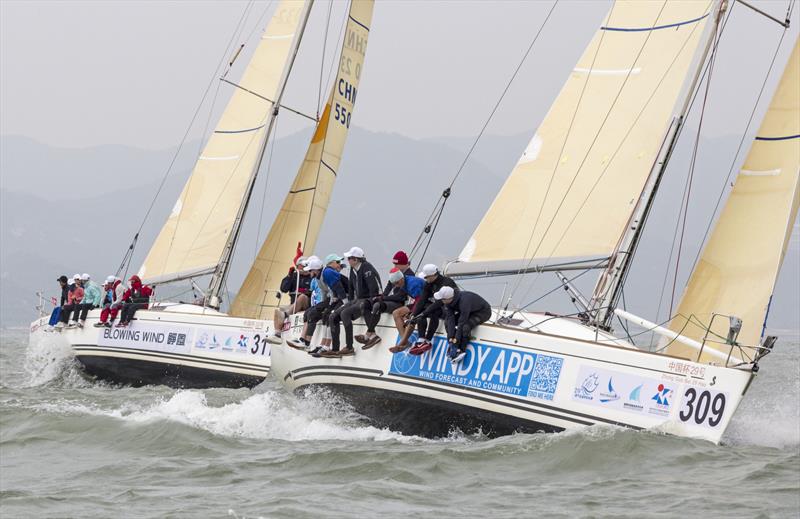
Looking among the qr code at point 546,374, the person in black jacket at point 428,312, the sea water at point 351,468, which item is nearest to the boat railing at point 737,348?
the sea water at point 351,468

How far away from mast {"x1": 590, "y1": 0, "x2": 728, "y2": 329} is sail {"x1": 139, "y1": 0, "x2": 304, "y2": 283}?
1039 cm

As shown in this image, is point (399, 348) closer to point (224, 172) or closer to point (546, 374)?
point (546, 374)

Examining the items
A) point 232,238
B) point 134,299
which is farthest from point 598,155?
point 232,238

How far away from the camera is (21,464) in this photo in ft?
36.3

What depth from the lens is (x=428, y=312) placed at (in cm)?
1184

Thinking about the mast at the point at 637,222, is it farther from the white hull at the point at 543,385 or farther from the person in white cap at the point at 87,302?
the person in white cap at the point at 87,302

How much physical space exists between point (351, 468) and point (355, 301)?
118 inches

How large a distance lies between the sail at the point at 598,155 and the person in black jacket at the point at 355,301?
0.98 metres

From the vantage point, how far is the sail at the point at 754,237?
A: 37.9 feet

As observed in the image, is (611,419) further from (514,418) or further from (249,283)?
(249,283)

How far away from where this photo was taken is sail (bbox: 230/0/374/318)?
68.1 ft

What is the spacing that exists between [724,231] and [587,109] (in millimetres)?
2443

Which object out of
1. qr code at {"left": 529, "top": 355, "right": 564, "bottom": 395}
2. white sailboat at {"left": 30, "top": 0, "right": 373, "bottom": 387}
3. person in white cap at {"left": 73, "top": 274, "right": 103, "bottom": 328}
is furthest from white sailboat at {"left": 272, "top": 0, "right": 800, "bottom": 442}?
person in white cap at {"left": 73, "top": 274, "right": 103, "bottom": 328}

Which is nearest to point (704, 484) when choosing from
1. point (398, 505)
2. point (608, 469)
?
point (608, 469)
